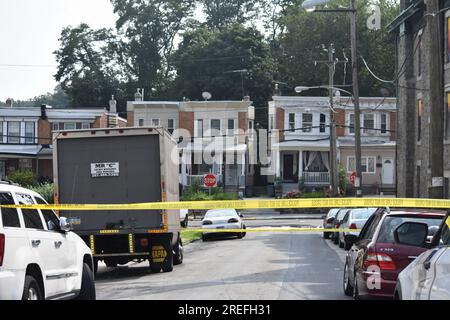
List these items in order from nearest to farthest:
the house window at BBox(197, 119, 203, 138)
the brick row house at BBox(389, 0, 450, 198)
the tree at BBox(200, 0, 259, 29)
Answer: the brick row house at BBox(389, 0, 450, 198) < the house window at BBox(197, 119, 203, 138) < the tree at BBox(200, 0, 259, 29)

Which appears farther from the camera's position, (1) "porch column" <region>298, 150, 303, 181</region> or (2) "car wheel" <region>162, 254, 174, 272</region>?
(1) "porch column" <region>298, 150, 303, 181</region>

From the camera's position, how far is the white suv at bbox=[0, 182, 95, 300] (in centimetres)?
870

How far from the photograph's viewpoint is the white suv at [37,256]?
8.70 meters

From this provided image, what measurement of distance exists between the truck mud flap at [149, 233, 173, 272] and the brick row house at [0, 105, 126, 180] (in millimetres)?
45249

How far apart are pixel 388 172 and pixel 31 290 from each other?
55246 millimetres

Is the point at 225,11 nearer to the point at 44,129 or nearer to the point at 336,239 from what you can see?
the point at 44,129

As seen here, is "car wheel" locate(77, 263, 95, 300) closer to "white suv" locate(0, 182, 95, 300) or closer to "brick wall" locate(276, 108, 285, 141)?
"white suv" locate(0, 182, 95, 300)

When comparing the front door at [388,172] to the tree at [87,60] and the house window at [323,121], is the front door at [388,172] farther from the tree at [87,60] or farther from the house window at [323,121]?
the tree at [87,60]

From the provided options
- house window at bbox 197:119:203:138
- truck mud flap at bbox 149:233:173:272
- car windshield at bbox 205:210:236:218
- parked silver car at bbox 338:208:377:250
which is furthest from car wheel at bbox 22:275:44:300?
house window at bbox 197:119:203:138

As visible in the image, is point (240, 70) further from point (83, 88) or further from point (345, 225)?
point (345, 225)

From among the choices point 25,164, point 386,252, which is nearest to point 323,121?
point 25,164

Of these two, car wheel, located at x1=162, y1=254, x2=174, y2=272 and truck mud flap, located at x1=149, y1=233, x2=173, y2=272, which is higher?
truck mud flap, located at x1=149, y1=233, x2=173, y2=272
